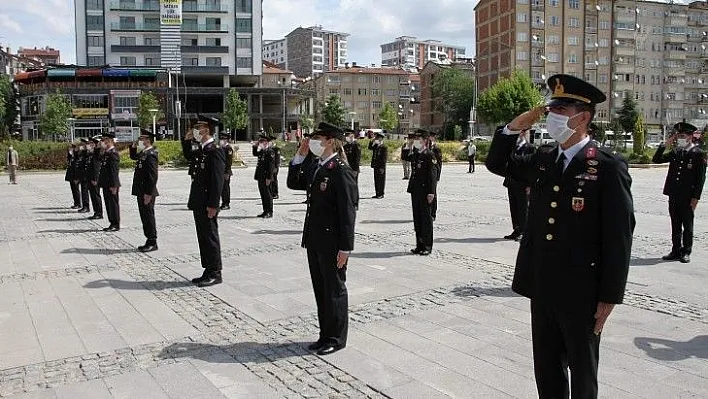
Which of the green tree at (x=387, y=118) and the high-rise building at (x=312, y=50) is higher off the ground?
the high-rise building at (x=312, y=50)

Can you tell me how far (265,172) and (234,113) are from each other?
55522mm

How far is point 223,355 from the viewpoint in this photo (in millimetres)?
5836

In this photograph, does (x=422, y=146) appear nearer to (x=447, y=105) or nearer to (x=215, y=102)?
(x=215, y=102)

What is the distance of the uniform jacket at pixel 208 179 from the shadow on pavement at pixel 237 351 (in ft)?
9.19

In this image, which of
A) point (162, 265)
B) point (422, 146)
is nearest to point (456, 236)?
point (422, 146)

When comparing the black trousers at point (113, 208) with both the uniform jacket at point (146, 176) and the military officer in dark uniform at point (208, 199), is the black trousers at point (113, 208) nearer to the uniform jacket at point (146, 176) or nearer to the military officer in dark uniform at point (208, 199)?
the uniform jacket at point (146, 176)

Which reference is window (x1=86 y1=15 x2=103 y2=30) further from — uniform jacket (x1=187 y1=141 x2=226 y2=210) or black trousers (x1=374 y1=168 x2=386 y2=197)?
uniform jacket (x1=187 y1=141 x2=226 y2=210)

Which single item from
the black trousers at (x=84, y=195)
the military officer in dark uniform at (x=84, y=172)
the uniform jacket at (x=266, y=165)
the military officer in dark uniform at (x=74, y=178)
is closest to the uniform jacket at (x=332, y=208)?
the uniform jacket at (x=266, y=165)

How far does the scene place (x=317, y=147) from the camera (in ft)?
20.0

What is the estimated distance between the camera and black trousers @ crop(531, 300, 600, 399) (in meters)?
3.63

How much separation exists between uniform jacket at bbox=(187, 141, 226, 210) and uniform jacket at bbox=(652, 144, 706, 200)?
7.19 m

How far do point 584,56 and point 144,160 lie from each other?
8898 cm

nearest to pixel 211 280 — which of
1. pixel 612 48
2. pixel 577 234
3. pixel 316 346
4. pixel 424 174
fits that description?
pixel 316 346

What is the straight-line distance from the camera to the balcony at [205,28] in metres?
77.8
